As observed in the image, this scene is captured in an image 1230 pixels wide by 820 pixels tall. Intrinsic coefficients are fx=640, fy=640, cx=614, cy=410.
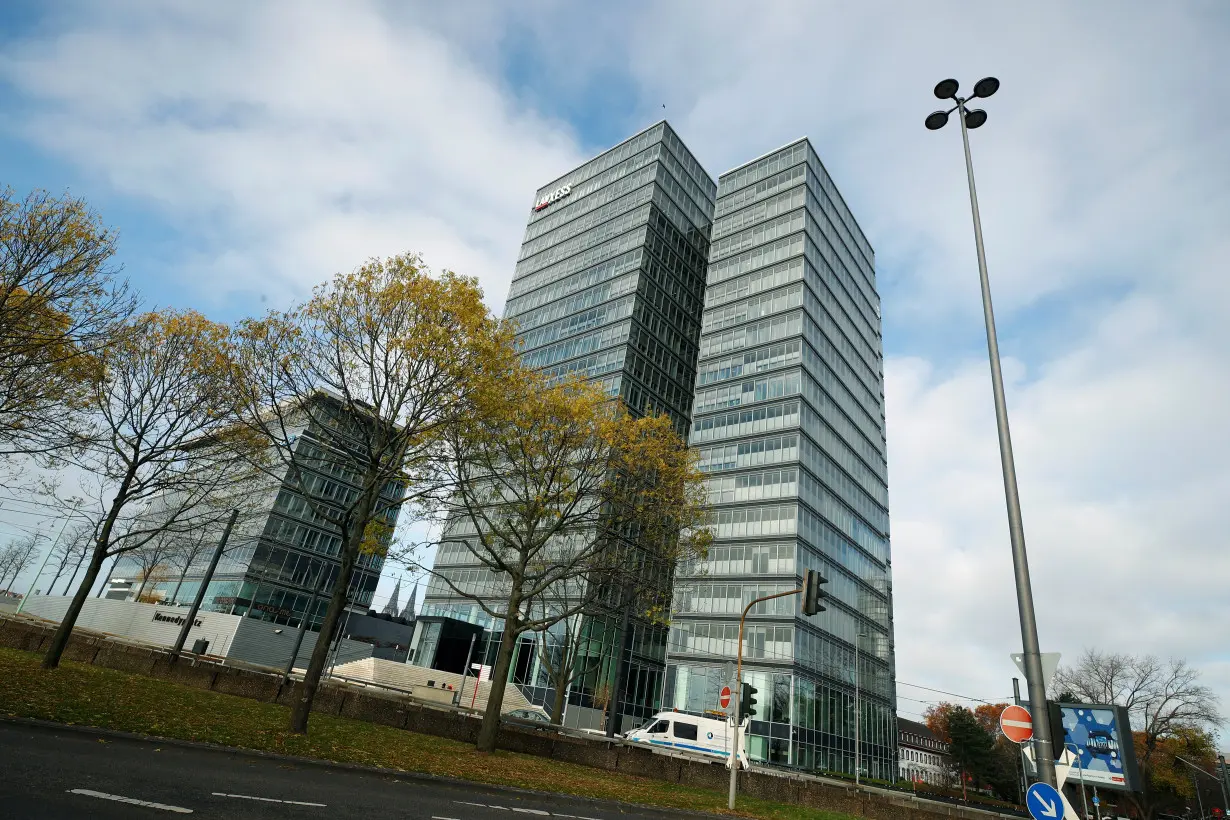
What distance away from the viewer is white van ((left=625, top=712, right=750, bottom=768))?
3044 centimetres

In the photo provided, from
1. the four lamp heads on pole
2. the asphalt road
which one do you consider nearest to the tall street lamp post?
the four lamp heads on pole

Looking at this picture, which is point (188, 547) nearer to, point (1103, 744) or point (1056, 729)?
point (1103, 744)

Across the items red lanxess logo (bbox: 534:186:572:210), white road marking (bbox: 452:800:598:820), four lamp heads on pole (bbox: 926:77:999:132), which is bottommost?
white road marking (bbox: 452:800:598:820)

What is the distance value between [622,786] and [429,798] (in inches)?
350

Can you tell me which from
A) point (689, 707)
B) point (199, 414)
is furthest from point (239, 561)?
point (199, 414)

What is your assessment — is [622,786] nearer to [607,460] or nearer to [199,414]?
[607,460]

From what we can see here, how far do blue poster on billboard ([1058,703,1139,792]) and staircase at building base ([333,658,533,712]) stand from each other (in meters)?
32.5

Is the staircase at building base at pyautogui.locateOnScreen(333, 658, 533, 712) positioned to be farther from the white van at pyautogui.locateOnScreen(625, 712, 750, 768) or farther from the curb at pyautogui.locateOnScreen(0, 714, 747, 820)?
the curb at pyautogui.locateOnScreen(0, 714, 747, 820)

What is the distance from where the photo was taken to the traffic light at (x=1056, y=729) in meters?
8.01

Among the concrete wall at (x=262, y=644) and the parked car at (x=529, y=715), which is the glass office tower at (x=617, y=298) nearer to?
the parked car at (x=529, y=715)

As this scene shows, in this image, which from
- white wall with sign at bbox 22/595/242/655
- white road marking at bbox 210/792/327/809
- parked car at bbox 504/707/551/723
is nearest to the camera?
white road marking at bbox 210/792/327/809

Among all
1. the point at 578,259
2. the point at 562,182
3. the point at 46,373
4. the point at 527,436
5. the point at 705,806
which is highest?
the point at 562,182

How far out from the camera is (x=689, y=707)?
51.1 m

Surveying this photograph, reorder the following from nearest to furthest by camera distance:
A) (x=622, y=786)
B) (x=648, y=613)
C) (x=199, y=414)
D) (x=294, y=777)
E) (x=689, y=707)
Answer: (x=294, y=777), (x=622, y=786), (x=199, y=414), (x=648, y=613), (x=689, y=707)
